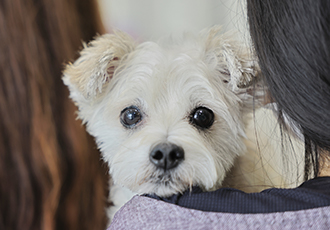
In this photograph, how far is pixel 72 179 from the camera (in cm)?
146

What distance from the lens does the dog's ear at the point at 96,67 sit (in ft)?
3.27

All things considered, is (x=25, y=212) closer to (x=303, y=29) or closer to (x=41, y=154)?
(x=41, y=154)

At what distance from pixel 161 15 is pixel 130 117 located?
79.6 inches

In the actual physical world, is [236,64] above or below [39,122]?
above

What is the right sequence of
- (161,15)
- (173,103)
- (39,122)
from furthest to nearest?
(161,15)
(39,122)
(173,103)

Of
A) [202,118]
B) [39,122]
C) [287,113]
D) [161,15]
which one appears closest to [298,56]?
[287,113]

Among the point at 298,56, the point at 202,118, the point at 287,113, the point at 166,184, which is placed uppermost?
the point at 298,56

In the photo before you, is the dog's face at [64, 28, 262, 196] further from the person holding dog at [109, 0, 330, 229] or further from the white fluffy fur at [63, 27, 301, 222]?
the person holding dog at [109, 0, 330, 229]

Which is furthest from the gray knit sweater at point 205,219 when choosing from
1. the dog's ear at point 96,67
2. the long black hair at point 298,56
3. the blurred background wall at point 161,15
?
the blurred background wall at point 161,15

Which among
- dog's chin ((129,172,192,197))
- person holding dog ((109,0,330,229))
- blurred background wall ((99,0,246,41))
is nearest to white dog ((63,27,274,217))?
dog's chin ((129,172,192,197))

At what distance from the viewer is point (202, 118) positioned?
0.99 metres

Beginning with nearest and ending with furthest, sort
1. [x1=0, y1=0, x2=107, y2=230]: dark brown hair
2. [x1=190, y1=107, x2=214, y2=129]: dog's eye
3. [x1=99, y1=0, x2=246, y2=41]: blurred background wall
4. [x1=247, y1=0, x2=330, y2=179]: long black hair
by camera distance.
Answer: [x1=247, y1=0, x2=330, y2=179]: long black hair
[x1=190, y1=107, x2=214, y2=129]: dog's eye
[x1=0, y1=0, x2=107, y2=230]: dark brown hair
[x1=99, y1=0, x2=246, y2=41]: blurred background wall

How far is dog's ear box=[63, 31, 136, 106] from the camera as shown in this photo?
1.00 m

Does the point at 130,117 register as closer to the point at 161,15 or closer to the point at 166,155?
the point at 166,155
